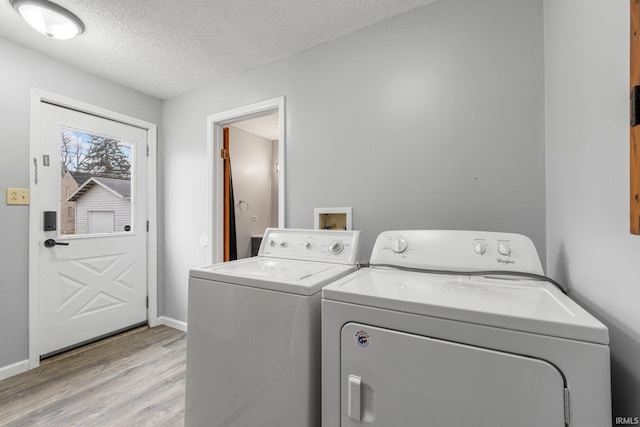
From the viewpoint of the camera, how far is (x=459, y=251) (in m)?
1.16

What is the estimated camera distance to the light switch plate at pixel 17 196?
197 cm

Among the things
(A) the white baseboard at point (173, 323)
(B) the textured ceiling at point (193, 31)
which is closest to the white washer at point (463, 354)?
(B) the textured ceiling at point (193, 31)

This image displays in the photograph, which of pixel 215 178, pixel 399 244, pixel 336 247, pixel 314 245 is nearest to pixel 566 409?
pixel 399 244

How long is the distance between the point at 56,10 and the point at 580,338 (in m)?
2.75

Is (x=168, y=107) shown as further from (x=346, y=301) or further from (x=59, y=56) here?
(x=346, y=301)

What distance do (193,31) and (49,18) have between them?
791 mm

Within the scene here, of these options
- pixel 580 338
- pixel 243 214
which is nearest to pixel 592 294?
pixel 580 338

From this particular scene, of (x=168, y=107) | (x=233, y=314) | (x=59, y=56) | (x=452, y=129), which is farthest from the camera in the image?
(x=168, y=107)

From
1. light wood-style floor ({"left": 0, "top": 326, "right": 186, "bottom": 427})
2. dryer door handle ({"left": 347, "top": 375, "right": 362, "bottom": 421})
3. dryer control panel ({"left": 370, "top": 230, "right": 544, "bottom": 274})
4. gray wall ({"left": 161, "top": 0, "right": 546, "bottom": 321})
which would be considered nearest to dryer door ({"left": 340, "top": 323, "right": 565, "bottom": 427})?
dryer door handle ({"left": 347, "top": 375, "right": 362, "bottom": 421})

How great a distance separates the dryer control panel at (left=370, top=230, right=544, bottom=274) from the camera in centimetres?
107

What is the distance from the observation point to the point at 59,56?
217 cm

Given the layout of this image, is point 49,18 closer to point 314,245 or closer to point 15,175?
point 15,175

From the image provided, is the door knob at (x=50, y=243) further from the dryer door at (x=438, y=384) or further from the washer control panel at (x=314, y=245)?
the dryer door at (x=438, y=384)

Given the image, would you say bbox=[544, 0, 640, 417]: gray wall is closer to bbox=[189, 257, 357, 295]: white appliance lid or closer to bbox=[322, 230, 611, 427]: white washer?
bbox=[322, 230, 611, 427]: white washer
